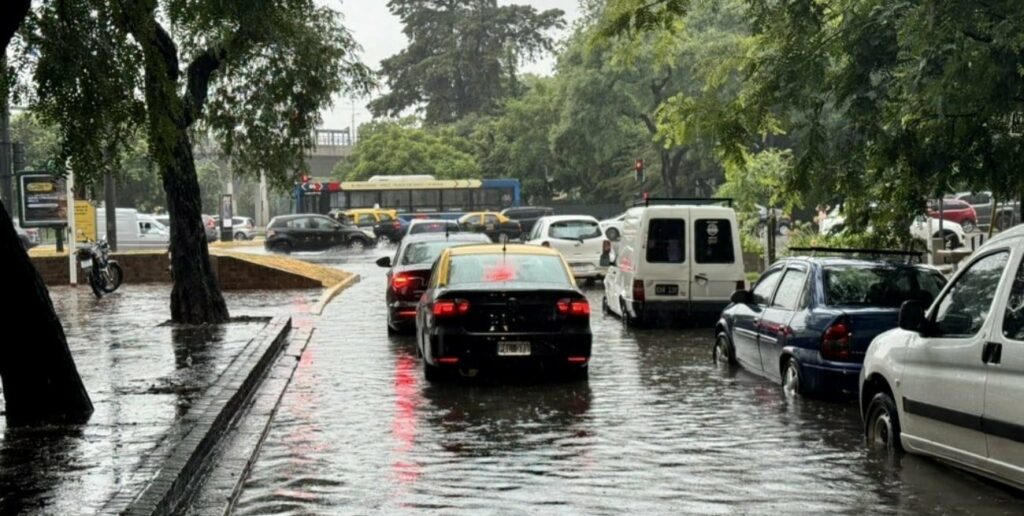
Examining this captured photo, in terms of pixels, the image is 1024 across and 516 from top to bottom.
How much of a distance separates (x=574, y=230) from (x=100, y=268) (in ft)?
34.4

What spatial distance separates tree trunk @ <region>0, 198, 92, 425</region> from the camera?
11008 millimetres

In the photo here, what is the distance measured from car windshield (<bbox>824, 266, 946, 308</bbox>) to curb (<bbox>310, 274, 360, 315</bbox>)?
45.6 ft

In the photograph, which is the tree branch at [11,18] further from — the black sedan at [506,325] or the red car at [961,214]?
the red car at [961,214]

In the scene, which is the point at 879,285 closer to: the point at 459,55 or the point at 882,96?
the point at 882,96

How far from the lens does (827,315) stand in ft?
40.0

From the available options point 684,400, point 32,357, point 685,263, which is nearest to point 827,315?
point 684,400

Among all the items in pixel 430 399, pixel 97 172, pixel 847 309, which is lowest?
pixel 430 399

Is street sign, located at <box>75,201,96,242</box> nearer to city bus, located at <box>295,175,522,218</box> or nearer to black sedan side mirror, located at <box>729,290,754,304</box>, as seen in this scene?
black sedan side mirror, located at <box>729,290,754,304</box>

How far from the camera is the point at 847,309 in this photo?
12.3 m

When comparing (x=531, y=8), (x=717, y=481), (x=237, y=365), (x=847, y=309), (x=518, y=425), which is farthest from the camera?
(x=531, y=8)

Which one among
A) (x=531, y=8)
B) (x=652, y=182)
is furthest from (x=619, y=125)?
(x=531, y=8)

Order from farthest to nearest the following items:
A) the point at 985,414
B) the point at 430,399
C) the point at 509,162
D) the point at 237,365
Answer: the point at 509,162 < the point at 237,365 < the point at 430,399 < the point at 985,414

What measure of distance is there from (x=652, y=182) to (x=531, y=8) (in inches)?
1079

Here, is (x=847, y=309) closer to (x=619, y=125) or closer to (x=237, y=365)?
(x=237, y=365)
